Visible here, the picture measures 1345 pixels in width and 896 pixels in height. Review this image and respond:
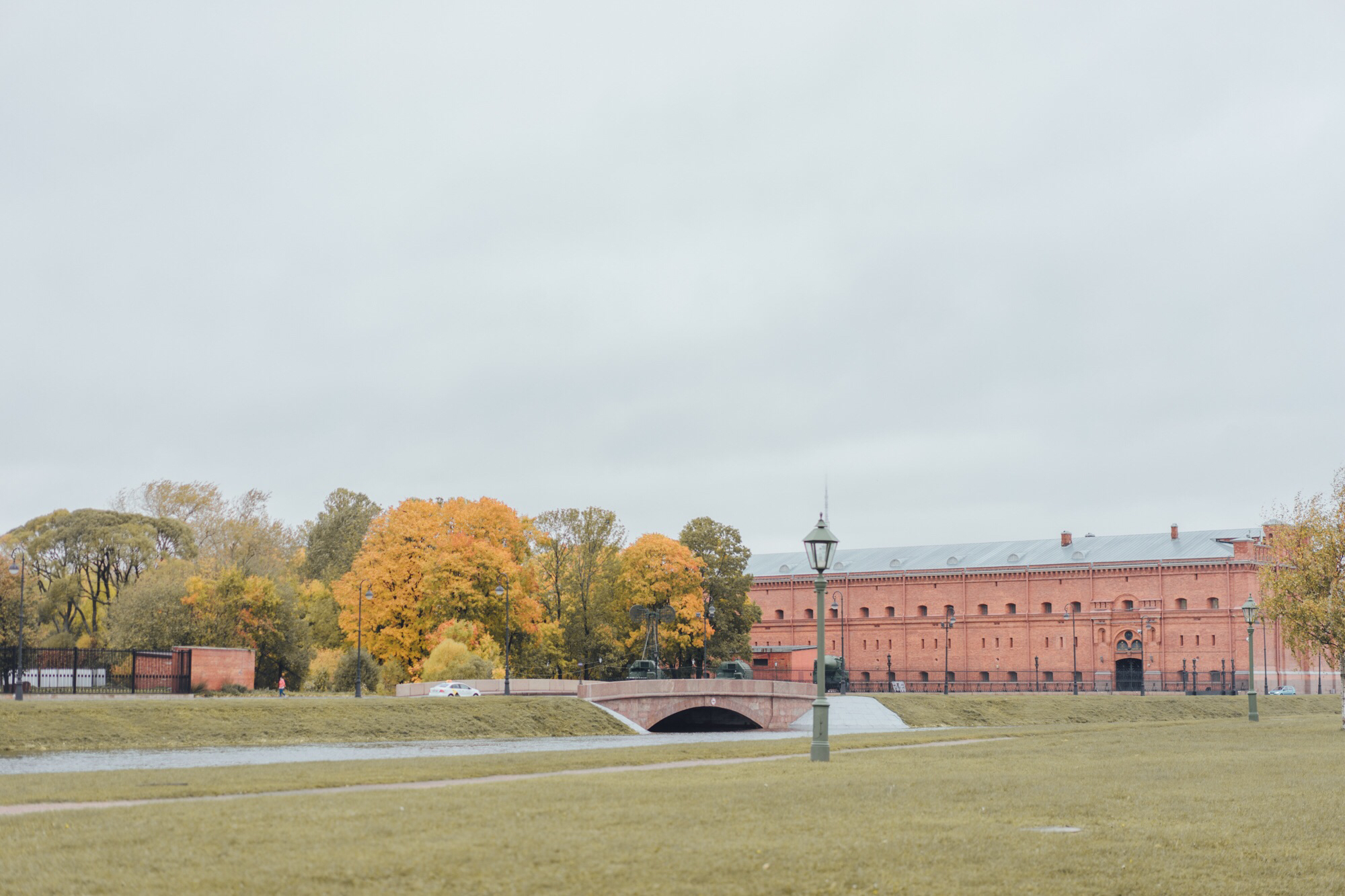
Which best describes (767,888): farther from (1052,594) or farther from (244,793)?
(1052,594)

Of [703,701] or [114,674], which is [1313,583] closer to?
[703,701]

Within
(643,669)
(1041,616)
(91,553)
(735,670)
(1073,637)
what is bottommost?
(735,670)

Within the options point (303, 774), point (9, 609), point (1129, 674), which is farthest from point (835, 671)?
point (303, 774)

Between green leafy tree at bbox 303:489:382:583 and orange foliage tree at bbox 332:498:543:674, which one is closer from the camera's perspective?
Answer: orange foliage tree at bbox 332:498:543:674

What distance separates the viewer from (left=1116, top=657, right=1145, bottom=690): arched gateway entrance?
9412 cm

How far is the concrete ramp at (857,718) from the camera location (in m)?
55.3

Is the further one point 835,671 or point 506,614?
point 835,671

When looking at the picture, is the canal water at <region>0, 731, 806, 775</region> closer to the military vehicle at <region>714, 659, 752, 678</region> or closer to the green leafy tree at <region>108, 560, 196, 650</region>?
the military vehicle at <region>714, 659, 752, 678</region>

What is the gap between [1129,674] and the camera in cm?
9588

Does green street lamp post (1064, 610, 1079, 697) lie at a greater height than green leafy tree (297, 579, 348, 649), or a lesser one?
lesser

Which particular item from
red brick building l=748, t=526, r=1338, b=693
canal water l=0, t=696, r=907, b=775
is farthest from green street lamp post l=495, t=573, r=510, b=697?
red brick building l=748, t=526, r=1338, b=693

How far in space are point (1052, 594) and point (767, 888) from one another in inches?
3800

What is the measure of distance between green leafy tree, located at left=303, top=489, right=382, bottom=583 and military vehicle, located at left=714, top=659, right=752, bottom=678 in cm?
4023

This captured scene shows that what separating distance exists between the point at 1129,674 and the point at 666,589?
139 ft
